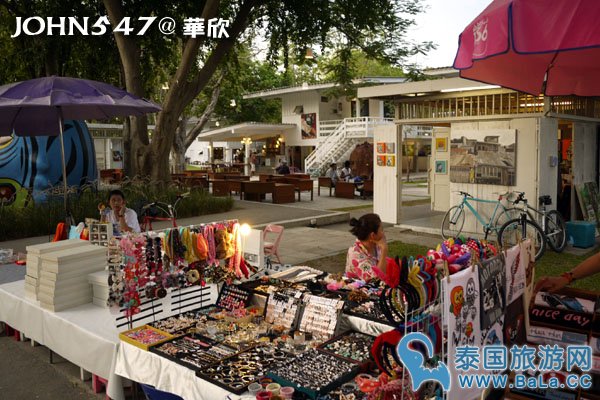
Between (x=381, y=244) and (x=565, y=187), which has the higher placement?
(x=565, y=187)

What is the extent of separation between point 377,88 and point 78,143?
347 inches

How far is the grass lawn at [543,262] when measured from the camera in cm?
806

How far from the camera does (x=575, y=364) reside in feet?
9.93

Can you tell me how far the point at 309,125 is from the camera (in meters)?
34.8

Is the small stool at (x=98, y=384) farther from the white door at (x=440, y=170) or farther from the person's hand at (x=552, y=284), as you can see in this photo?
the white door at (x=440, y=170)

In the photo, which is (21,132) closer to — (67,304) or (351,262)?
(67,304)

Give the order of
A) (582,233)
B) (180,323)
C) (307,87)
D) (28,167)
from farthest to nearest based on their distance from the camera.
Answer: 1. (307,87)
2. (28,167)
3. (582,233)
4. (180,323)

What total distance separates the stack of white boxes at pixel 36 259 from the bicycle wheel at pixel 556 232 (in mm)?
8493

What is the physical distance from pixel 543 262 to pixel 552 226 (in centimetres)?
119

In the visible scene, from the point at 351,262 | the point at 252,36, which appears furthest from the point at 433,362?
the point at 252,36

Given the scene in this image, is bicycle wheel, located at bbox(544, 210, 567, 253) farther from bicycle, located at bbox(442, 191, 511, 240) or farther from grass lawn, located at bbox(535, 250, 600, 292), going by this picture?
bicycle, located at bbox(442, 191, 511, 240)

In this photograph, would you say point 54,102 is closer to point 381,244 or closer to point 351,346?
point 381,244

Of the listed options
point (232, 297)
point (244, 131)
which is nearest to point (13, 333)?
point (232, 297)

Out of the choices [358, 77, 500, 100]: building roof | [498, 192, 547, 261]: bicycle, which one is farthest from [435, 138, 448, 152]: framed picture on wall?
[498, 192, 547, 261]: bicycle
